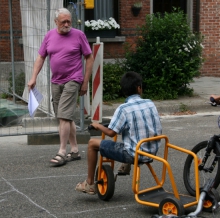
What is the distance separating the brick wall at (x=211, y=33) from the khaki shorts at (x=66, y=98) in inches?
362

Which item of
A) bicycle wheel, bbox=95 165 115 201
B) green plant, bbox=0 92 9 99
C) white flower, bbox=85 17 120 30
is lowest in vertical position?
bicycle wheel, bbox=95 165 115 201

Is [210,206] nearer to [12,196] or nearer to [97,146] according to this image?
[97,146]

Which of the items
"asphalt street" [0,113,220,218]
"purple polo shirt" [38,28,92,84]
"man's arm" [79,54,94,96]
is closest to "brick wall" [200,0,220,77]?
"asphalt street" [0,113,220,218]

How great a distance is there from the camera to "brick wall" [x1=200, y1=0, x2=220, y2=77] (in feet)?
52.7

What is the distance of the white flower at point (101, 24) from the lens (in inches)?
592

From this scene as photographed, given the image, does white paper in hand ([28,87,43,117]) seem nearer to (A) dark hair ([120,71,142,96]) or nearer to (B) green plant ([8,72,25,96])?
(A) dark hair ([120,71,142,96])

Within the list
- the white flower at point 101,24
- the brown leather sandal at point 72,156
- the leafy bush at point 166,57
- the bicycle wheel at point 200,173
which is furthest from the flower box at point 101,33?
the bicycle wheel at point 200,173

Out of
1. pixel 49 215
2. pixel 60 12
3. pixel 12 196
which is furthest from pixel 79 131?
pixel 49 215

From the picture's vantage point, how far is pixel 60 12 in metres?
7.28

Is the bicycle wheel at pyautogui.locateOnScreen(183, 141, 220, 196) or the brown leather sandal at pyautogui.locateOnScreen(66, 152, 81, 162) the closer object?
the bicycle wheel at pyautogui.locateOnScreen(183, 141, 220, 196)

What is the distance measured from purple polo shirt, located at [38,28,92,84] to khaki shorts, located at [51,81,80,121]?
2.6 inches

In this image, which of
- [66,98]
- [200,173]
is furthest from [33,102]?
[200,173]

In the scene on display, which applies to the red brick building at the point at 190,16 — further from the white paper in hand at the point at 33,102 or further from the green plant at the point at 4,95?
the white paper in hand at the point at 33,102

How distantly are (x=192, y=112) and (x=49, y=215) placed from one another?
670 cm
